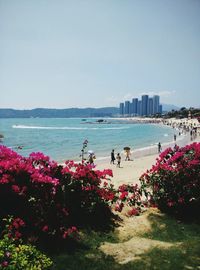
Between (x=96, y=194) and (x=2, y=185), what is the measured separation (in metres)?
3.74

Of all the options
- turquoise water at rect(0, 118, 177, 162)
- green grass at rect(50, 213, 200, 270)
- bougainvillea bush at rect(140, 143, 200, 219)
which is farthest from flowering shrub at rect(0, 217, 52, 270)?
turquoise water at rect(0, 118, 177, 162)

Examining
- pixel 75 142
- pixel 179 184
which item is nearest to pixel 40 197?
pixel 179 184

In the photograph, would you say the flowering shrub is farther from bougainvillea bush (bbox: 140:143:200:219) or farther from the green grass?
bougainvillea bush (bbox: 140:143:200:219)

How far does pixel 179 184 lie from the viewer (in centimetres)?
1180

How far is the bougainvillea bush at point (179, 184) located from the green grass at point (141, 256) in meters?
1.80

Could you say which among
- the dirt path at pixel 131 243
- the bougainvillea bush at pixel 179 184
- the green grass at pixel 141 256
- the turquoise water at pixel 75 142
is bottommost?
the turquoise water at pixel 75 142

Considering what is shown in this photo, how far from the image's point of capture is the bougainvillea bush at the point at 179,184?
11.6m

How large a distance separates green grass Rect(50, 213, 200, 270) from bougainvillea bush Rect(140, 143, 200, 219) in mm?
1795

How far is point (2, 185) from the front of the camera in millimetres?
8023

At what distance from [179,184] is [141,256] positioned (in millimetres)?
4444

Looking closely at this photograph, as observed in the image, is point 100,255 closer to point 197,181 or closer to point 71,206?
point 71,206

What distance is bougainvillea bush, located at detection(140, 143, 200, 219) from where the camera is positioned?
11.6 meters

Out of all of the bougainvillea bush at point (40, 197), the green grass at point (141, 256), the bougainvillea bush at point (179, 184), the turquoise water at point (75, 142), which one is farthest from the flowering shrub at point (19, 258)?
the turquoise water at point (75, 142)

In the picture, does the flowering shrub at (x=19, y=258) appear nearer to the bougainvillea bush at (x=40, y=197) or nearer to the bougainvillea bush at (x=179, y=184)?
the bougainvillea bush at (x=40, y=197)
